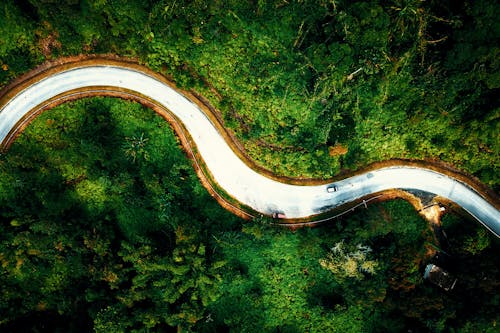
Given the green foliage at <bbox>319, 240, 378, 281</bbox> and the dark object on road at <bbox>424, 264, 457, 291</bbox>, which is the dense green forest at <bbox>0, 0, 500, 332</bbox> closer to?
the green foliage at <bbox>319, 240, 378, 281</bbox>

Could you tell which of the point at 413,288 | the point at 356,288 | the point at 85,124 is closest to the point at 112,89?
the point at 85,124

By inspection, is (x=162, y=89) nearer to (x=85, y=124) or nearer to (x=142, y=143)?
(x=142, y=143)

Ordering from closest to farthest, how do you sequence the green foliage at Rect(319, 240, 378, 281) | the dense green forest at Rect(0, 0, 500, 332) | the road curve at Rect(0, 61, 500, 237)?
1. the dense green forest at Rect(0, 0, 500, 332)
2. the green foliage at Rect(319, 240, 378, 281)
3. the road curve at Rect(0, 61, 500, 237)

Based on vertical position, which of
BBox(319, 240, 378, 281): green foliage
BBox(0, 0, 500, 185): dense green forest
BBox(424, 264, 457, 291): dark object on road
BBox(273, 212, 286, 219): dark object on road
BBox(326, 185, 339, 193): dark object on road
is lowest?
BBox(424, 264, 457, 291): dark object on road

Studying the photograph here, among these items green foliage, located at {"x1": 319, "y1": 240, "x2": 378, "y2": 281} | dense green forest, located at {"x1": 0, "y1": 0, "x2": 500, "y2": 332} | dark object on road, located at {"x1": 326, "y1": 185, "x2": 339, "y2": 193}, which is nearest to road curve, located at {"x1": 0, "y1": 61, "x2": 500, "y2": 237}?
dark object on road, located at {"x1": 326, "y1": 185, "x2": 339, "y2": 193}

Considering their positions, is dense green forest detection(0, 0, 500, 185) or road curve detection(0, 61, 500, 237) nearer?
dense green forest detection(0, 0, 500, 185)

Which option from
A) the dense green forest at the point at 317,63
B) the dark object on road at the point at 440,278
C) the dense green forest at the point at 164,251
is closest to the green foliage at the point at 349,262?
the dense green forest at the point at 164,251

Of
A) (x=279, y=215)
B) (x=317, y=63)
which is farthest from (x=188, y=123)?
(x=317, y=63)
